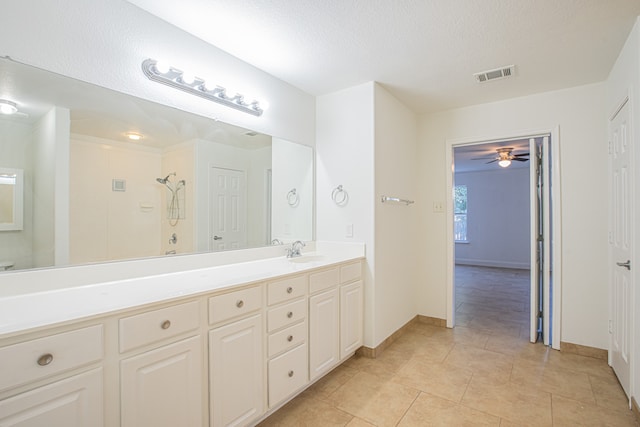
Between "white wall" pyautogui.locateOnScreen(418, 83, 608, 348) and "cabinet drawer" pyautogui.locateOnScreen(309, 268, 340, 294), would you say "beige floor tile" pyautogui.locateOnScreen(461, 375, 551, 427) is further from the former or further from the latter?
"cabinet drawer" pyautogui.locateOnScreen(309, 268, 340, 294)

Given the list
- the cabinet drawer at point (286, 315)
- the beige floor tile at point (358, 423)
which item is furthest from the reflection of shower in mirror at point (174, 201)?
the beige floor tile at point (358, 423)

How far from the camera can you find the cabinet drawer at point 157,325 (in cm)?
119

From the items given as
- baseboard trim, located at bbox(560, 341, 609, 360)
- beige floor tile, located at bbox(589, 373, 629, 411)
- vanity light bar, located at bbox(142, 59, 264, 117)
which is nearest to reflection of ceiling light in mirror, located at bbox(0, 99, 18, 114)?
vanity light bar, located at bbox(142, 59, 264, 117)

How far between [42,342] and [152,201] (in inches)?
38.4

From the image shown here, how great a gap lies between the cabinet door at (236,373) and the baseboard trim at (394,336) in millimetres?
1195

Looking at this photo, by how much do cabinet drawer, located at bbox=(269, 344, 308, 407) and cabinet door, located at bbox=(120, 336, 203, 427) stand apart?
0.46 m

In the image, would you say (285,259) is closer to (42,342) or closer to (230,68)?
(230,68)

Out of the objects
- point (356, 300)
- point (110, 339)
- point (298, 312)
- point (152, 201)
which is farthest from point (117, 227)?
point (356, 300)

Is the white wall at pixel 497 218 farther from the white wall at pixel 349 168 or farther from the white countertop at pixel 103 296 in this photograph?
the white countertop at pixel 103 296

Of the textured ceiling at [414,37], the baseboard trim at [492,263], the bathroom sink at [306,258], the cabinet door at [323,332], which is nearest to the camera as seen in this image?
the textured ceiling at [414,37]

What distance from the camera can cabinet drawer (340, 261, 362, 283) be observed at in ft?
7.85

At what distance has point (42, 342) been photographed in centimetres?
100

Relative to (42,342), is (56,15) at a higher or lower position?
higher

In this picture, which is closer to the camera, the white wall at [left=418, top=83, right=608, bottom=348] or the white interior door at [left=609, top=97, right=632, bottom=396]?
the white interior door at [left=609, top=97, right=632, bottom=396]
